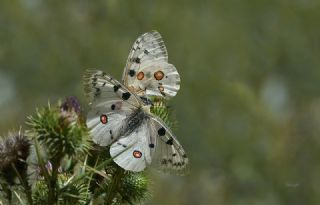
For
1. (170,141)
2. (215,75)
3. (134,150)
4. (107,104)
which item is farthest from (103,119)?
(215,75)

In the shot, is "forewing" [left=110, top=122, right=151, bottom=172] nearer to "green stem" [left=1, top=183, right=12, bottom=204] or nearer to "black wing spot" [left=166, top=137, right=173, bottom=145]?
"black wing spot" [left=166, top=137, right=173, bottom=145]

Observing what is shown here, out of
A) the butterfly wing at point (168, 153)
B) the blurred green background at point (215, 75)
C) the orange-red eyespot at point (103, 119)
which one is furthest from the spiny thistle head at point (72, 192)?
the blurred green background at point (215, 75)

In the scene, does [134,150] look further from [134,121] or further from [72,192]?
Answer: [72,192]

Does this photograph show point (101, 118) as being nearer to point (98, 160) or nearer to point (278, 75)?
point (98, 160)

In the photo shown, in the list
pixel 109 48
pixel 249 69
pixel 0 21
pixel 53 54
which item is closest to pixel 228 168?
pixel 249 69

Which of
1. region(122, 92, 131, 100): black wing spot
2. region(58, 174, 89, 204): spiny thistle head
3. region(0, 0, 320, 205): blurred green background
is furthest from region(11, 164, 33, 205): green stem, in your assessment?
region(0, 0, 320, 205): blurred green background
